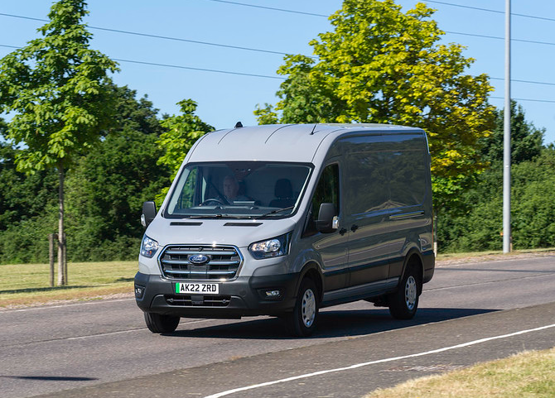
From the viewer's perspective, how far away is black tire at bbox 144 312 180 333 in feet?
40.7

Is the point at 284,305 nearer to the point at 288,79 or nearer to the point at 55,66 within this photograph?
the point at 55,66

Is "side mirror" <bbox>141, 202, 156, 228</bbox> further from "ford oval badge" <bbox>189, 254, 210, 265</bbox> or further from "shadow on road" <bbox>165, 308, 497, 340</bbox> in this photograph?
"shadow on road" <bbox>165, 308, 497, 340</bbox>

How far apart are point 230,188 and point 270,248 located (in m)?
1.26

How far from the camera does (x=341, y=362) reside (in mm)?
9938

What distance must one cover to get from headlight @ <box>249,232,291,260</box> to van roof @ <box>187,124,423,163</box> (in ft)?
4.32

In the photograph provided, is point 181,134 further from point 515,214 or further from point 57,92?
point 515,214

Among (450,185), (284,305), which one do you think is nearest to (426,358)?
(284,305)

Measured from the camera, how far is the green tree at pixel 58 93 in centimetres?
2423

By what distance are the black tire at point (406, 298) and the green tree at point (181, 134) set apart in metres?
17.4

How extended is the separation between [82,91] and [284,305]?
1420 centimetres

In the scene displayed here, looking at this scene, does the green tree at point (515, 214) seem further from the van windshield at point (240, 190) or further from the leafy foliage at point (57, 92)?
the van windshield at point (240, 190)

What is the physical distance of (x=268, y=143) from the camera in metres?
12.8

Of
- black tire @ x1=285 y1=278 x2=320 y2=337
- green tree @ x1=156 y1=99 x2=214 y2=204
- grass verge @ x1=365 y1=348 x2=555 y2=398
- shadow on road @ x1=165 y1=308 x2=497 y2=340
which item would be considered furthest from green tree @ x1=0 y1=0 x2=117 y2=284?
grass verge @ x1=365 y1=348 x2=555 y2=398

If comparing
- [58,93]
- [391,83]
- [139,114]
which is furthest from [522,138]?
[58,93]
